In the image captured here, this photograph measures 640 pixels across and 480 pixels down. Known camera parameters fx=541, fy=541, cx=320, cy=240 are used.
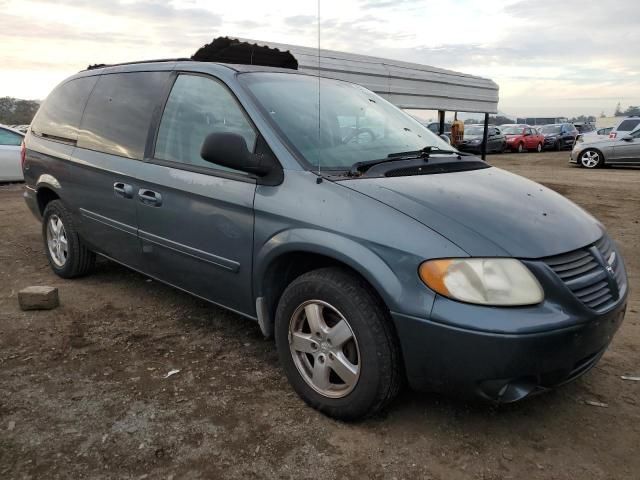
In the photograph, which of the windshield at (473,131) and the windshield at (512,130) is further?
the windshield at (512,130)

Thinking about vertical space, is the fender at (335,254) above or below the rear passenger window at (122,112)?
below

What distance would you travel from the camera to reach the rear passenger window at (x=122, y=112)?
358 centimetres

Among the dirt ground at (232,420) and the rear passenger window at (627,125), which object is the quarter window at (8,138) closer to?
the dirt ground at (232,420)

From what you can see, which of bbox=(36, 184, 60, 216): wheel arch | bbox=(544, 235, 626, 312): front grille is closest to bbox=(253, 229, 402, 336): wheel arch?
bbox=(544, 235, 626, 312): front grille

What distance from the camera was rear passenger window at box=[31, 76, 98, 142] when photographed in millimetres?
4305

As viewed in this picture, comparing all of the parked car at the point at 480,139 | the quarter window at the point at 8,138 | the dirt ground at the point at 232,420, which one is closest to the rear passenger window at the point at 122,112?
the dirt ground at the point at 232,420

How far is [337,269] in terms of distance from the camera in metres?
2.50

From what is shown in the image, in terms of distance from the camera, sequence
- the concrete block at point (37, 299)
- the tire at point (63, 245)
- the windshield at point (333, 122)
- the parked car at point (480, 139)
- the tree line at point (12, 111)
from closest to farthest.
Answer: the windshield at point (333, 122) < the concrete block at point (37, 299) < the tire at point (63, 245) < the parked car at point (480, 139) < the tree line at point (12, 111)

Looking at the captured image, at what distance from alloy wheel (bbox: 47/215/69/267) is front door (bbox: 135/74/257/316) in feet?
4.47

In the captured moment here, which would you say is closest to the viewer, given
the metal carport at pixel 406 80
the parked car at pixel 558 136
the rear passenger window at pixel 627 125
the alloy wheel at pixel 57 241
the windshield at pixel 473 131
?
the alloy wheel at pixel 57 241

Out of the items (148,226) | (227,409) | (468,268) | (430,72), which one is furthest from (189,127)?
(430,72)

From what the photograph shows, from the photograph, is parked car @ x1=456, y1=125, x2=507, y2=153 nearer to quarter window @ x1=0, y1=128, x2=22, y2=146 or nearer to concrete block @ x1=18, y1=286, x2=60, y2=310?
quarter window @ x1=0, y1=128, x2=22, y2=146

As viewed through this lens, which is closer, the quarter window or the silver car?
the quarter window

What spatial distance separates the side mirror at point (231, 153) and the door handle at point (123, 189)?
42.7 inches
